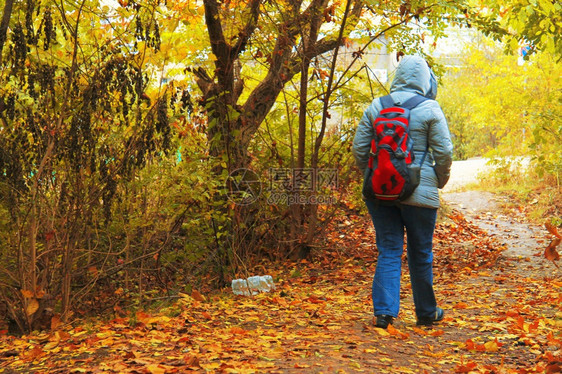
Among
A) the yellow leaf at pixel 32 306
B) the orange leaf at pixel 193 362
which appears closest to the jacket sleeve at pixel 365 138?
the orange leaf at pixel 193 362

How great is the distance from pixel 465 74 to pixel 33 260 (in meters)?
25.7

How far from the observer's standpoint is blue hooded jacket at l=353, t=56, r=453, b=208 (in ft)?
14.6

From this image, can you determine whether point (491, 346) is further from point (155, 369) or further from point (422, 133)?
point (155, 369)

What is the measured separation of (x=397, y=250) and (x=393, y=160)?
73cm

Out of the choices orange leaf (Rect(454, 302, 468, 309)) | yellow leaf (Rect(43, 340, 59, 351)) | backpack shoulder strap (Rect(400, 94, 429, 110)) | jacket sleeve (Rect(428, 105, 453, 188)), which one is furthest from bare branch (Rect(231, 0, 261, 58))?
yellow leaf (Rect(43, 340, 59, 351))

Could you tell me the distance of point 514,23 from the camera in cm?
717

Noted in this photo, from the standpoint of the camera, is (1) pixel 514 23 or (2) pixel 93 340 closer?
(2) pixel 93 340

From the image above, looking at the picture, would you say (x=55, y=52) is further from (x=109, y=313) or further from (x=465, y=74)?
(x=465, y=74)

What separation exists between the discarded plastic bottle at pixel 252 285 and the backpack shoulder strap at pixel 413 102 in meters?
2.68

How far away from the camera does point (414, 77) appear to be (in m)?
4.71

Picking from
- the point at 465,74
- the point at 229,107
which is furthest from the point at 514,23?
the point at 465,74

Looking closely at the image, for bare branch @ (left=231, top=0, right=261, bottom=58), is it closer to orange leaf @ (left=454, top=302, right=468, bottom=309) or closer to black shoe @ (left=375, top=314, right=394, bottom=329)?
black shoe @ (left=375, top=314, right=394, bottom=329)

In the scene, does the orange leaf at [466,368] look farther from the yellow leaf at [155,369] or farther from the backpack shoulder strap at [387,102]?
the backpack shoulder strap at [387,102]

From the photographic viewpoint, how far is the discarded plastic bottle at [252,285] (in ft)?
20.9
